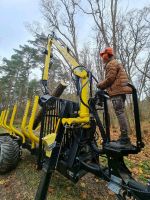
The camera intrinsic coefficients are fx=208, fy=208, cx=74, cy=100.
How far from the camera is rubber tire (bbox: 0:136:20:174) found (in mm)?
4926

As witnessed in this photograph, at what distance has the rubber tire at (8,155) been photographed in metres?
4.93

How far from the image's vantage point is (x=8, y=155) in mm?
4949

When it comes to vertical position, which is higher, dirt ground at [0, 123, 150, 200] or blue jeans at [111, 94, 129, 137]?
blue jeans at [111, 94, 129, 137]

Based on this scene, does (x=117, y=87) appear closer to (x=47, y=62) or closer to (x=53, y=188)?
(x=53, y=188)

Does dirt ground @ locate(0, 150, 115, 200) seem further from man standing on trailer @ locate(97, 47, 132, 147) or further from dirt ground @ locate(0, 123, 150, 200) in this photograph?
man standing on trailer @ locate(97, 47, 132, 147)

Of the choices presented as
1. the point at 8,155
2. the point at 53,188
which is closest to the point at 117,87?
the point at 53,188

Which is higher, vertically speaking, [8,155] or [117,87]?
[117,87]

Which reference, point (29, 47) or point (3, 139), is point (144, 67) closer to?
point (3, 139)

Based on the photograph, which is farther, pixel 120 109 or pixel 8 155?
pixel 8 155

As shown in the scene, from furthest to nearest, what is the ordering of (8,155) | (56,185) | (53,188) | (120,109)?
(8,155)
(56,185)
(53,188)
(120,109)

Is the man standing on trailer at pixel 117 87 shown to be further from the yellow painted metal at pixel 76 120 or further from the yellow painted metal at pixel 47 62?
the yellow painted metal at pixel 47 62

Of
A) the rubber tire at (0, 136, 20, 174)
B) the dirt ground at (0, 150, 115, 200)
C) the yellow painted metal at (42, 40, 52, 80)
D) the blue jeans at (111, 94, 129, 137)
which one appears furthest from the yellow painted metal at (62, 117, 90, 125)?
the yellow painted metal at (42, 40, 52, 80)

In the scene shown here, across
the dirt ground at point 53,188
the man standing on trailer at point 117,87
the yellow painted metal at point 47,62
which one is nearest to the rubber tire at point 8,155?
the dirt ground at point 53,188

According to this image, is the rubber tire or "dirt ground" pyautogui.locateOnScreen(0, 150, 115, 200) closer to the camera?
"dirt ground" pyautogui.locateOnScreen(0, 150, 115, 200)
